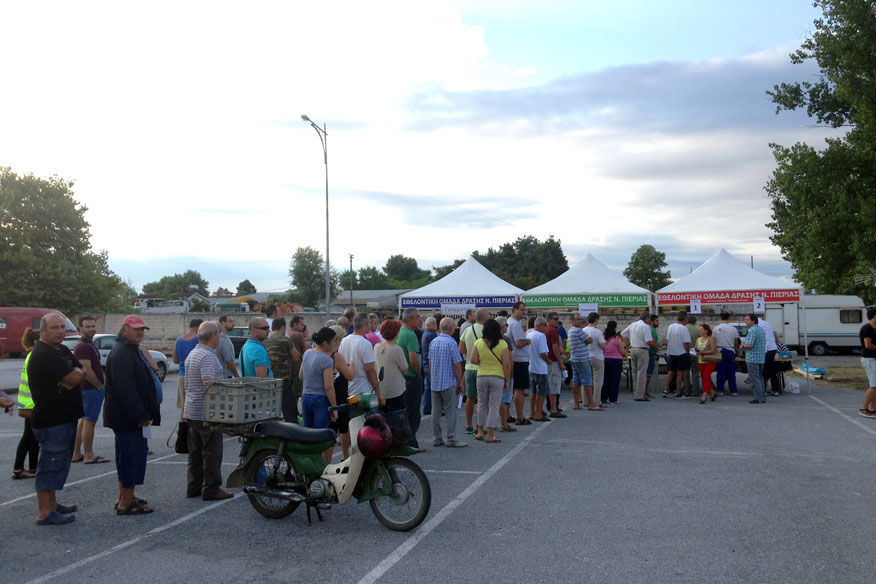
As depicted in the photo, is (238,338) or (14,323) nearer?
(238,338)

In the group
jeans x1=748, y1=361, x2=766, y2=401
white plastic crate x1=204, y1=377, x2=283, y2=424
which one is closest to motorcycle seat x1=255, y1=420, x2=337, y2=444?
white plastic crate x1=204, y1=377, x2=283, y2=424

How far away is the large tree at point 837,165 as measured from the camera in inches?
758

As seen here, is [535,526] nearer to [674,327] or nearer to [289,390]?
[289,390]

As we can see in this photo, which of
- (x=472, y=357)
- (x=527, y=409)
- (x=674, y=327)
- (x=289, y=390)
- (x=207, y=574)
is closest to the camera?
(x=207, y=574)

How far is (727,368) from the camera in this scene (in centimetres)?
1638

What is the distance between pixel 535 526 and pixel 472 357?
432 cm

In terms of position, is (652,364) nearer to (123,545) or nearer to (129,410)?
(129,410)

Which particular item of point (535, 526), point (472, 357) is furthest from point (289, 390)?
point (535, 526)

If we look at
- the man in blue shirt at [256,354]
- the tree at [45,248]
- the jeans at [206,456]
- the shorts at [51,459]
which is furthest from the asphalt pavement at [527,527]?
the tree at [45,248]

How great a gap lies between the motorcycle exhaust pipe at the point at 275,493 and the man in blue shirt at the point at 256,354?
1.91m

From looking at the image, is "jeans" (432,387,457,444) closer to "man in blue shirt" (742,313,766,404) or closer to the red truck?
"man in blue shirt" (742,313,766,404)

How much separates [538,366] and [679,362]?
18.7ft

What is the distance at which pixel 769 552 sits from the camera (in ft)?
16.8

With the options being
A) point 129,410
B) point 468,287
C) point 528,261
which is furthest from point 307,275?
point 129,410
